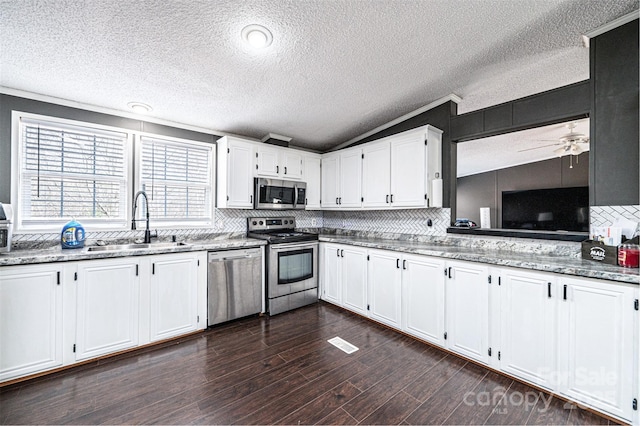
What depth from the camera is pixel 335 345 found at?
101 inches

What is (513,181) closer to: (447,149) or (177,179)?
(447,149)

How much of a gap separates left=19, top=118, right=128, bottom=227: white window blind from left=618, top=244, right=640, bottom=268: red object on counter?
14.8 ft

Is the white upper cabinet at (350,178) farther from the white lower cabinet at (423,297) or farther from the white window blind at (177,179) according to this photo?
the white window blind at (177,179)

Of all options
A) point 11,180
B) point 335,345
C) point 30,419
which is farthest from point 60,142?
point 335,345

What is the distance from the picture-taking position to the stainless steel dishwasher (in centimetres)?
291

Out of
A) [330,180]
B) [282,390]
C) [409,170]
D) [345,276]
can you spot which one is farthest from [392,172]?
[282,390]

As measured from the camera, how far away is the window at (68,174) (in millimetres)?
2531

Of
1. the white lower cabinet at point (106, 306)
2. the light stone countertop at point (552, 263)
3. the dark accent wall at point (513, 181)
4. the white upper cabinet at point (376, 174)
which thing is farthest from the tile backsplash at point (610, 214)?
the white lower cabinet at point (106, 306)

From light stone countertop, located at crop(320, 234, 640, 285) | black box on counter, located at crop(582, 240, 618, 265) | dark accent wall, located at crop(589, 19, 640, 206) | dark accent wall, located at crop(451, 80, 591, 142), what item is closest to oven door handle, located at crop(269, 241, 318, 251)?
light stone countertop, located at crop(320, 234, 640, 285)

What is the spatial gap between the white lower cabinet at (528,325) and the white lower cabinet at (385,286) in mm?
929

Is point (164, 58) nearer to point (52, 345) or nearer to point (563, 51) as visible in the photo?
point (52, 345)

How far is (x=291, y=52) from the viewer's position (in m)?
2.12

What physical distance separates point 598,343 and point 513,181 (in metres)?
5.39

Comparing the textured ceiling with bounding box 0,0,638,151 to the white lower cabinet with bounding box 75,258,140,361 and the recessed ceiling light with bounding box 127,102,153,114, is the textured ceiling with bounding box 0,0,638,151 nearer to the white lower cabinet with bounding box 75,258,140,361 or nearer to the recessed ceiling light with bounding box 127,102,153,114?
the recessed ceiling light with bounding box 127,102,153,114
